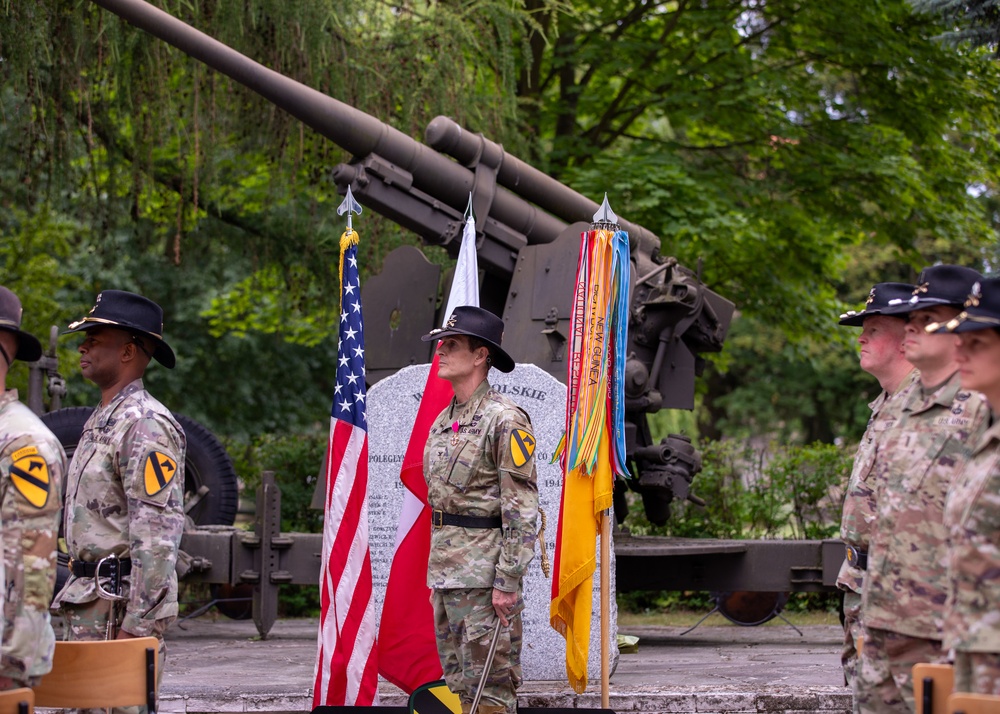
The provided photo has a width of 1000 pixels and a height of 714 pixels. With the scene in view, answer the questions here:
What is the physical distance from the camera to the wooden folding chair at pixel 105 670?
3.74 meters

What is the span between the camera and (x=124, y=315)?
483cm

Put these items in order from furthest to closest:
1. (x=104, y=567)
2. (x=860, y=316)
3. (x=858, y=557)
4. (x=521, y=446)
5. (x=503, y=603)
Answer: (x=521, y=446), (x=503, y=603), (x=860, y=316), (x=858, y=557), (x=104, y=567)

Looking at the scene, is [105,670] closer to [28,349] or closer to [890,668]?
[28,349]

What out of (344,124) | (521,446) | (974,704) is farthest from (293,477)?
(974,704)

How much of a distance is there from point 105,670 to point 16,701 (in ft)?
1.59

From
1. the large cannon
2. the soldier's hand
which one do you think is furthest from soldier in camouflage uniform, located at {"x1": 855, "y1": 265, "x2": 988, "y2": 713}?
the large cannon

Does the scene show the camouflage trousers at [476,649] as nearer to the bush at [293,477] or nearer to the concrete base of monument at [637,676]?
the concrete base of monument at [637,676]

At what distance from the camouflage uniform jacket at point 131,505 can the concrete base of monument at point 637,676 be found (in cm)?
211

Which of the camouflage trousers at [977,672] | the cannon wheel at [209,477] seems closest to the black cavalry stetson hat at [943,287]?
the camouflage trousers at [977,672]

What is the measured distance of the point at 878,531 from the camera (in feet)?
13.4

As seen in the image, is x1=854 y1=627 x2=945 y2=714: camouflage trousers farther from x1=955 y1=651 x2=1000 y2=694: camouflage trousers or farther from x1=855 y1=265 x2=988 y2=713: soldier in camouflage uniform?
x1=955 y1=651 x2=1000 y2=694: camouflage trousers

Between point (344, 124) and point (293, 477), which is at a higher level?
point (344, 124)

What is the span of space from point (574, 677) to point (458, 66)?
5.89m

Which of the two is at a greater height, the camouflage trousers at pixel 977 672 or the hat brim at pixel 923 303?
the hat brim at pixel 923 303
